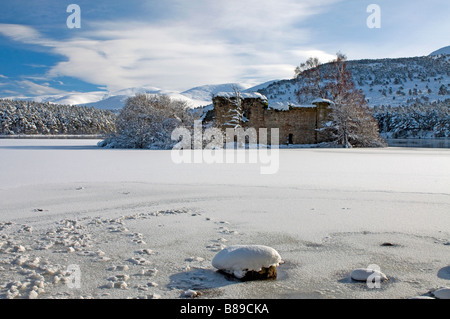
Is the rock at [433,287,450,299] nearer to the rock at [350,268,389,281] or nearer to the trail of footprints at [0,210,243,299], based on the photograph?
the rock at [350,268,389,281]

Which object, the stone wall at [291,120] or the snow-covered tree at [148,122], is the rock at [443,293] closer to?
the snow-covered tree at [148,122]

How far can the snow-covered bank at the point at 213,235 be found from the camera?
2857 mm

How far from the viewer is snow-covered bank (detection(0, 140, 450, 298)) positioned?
2.86 meters

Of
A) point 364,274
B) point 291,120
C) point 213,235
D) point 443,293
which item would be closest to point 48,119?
point 291,120

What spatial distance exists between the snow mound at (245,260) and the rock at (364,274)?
0.63 m

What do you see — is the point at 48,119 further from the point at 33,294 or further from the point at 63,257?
the point at 33,294

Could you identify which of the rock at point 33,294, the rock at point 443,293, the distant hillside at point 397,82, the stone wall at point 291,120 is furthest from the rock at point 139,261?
the distant hillside at point 397,82

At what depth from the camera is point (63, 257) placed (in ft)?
11.2

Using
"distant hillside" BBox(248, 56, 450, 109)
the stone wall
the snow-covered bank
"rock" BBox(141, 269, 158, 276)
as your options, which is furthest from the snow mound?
"distant hillside" BBox(248, 56, 450, 109)

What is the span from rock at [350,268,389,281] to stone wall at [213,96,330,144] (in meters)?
24.9

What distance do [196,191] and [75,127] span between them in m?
66.8
